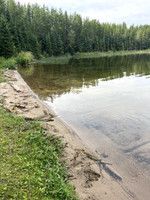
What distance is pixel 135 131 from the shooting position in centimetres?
721

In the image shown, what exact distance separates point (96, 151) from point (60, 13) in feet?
281

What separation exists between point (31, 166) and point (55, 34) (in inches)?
2906

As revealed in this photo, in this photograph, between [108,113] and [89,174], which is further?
[108,113]

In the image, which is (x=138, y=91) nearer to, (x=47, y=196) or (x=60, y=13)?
(x=47, y=196)

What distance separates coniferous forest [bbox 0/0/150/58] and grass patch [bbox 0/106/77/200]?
1454 inches

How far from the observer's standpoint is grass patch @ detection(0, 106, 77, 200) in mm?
3365

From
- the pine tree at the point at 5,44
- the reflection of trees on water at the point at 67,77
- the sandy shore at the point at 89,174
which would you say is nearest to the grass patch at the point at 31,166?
the sandy shore at the point at 89,174

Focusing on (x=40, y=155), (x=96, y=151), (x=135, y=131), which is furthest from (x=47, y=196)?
(x=135, y=131)

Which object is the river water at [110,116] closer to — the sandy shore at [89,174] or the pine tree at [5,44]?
the sandy shore at [89,174]

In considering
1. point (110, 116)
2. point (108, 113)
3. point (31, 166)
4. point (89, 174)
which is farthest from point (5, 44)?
point (89, 174)

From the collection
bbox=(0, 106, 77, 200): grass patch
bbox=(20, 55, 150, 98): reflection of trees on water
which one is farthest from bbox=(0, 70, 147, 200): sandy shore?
bbox=(20, 55, 150, 98): reflection of trees on water

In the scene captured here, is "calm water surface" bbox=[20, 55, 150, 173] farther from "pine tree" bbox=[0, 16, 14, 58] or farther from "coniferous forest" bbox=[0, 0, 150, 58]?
"coniferous forest" bbox=[0, 0, 150, 58]

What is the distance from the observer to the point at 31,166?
4.07 metres

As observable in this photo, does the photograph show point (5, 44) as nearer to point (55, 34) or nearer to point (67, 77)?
point (67, 77)
